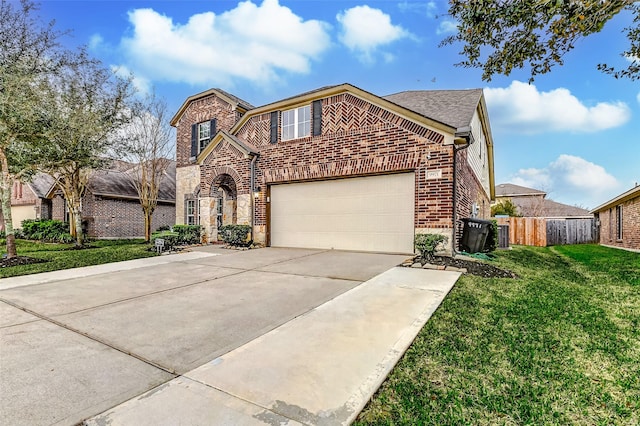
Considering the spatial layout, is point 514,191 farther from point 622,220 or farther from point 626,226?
point 626,226

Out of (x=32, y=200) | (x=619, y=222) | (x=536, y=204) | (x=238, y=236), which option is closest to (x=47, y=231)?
(x=32, y=200)

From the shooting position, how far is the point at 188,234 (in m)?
12.3

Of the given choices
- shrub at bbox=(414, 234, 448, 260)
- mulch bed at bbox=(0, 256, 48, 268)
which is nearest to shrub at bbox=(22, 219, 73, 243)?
mulch bed at bbox=(0, 256, 48, 268)

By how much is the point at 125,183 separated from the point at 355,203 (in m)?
17.2

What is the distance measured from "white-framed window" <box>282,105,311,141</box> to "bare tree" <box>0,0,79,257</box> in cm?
754

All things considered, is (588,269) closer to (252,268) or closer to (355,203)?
(355,203)

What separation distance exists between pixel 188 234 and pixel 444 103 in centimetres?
1139

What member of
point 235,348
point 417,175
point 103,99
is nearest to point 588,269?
point 417,175

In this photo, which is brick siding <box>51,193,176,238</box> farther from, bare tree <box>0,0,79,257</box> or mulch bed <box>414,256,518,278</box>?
mulch bed <box>414,256,518,278</box>

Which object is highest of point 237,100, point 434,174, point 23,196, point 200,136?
point 237,100

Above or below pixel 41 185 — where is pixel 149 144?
above

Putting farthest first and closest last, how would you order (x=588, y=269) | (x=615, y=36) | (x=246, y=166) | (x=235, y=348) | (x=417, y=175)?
1. (x=246, y=166)
2. (x=417, y=175)
3. (x=588, y=269)
4. (x=615, y=36)
5. (x=235, y=348)

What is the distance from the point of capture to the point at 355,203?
32.3 feet

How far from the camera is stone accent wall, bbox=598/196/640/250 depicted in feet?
44.9
